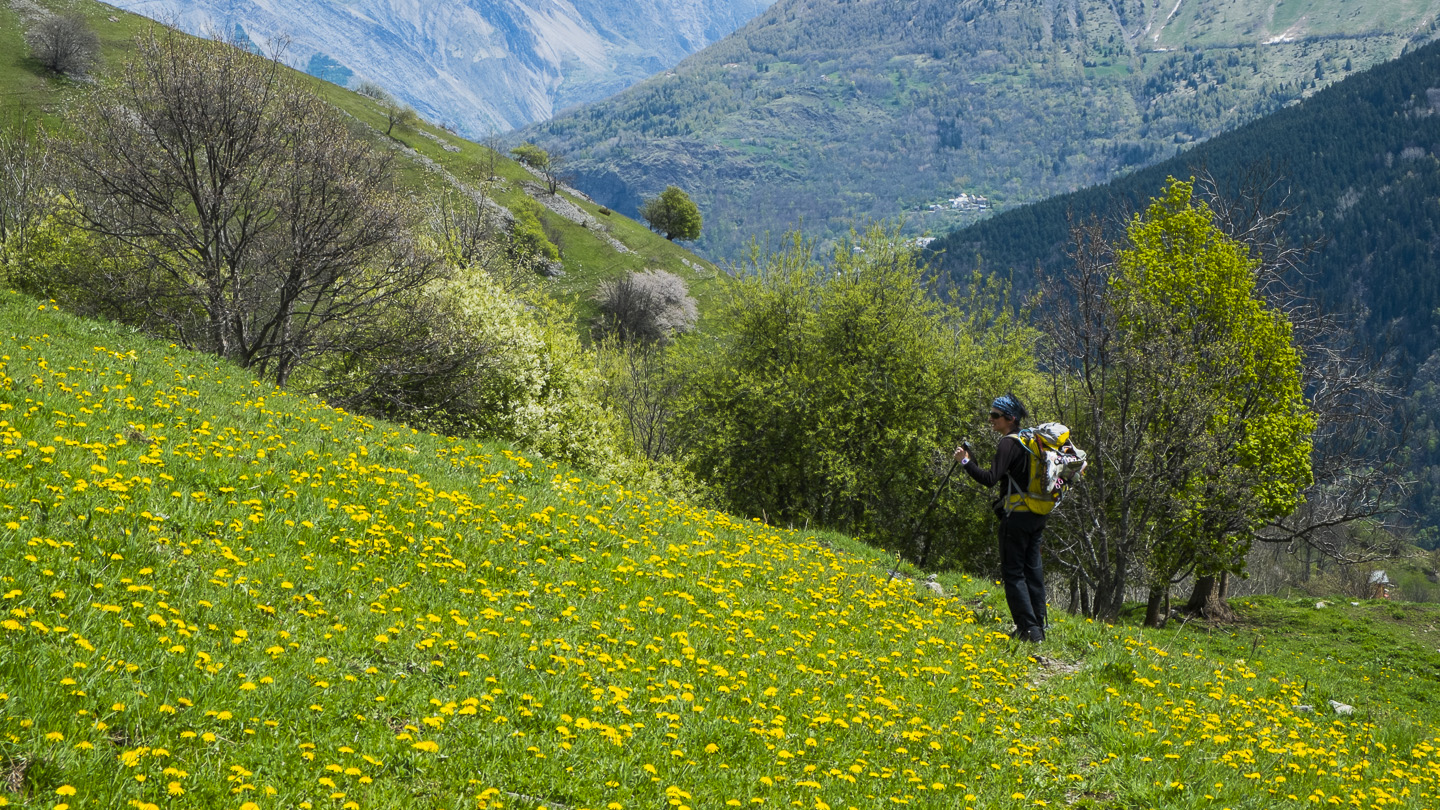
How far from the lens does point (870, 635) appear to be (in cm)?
1055

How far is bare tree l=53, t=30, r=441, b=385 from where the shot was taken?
2352 cm

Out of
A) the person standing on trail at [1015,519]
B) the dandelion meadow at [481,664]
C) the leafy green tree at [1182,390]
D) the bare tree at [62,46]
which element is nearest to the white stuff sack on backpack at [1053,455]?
the person standing on trail at [1015,519]

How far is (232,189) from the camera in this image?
2502 cm

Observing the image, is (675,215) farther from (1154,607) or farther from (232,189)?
(1154,607)

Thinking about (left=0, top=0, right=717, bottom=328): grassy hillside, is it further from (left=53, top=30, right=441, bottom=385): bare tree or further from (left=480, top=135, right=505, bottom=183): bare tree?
(left=53, top=30, right=441, bottom=385): bare tree

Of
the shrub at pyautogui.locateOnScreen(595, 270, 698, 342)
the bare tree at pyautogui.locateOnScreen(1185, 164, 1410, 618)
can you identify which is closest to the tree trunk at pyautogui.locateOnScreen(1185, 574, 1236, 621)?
the bare tree at pyautogui.locateOnScreen(1185, 164, 1410, 618)

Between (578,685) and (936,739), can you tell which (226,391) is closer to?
(578,685)

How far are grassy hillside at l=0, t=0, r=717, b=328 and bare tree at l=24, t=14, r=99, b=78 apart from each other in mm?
1212

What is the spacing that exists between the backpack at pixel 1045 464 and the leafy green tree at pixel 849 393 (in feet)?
67.8

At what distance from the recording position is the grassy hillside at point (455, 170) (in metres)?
77.6

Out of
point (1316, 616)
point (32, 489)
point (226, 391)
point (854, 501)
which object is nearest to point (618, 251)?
point (854, 501)

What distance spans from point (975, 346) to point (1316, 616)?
16.7m

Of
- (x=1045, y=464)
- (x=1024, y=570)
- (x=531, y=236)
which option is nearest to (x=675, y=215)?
(x=531, y=236)

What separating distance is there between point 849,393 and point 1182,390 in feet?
45.2
